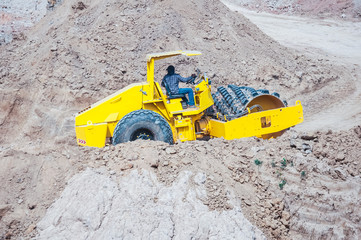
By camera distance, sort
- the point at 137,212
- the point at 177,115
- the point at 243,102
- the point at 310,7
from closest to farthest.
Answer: the point at 137,212, the point at 177,115, the point at 243,102, the point at 310,7

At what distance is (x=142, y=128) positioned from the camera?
19.2ft

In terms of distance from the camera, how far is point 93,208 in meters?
4.06

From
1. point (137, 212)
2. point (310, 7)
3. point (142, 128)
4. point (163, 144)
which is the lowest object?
point (137, 212)

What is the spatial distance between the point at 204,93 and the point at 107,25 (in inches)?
254

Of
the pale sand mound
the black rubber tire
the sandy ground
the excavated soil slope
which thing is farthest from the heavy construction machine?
the sandy ground

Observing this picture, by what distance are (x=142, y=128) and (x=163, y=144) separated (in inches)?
27.1

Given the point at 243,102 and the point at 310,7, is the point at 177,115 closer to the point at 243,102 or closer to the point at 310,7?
the point at 243,102

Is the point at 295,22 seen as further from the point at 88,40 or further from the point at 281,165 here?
the point at 281,165

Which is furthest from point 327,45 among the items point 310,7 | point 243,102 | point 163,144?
point 163,144

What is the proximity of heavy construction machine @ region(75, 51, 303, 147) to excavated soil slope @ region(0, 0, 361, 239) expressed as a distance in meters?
0.55

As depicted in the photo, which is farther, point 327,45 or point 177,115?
point 327,45

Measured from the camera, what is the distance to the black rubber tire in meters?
5.72

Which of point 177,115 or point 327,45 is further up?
point 327,45

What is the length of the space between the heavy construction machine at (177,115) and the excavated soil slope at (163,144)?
55 cm
